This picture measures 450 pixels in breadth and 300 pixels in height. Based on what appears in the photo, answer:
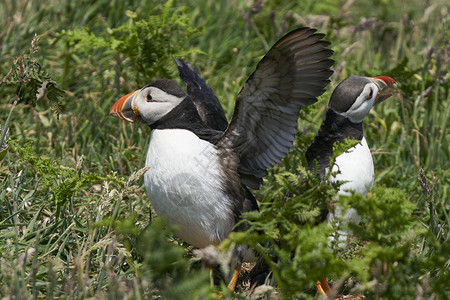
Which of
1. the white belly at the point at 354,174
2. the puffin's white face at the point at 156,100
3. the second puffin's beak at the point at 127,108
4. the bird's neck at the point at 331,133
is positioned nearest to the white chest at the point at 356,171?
the white belly at the point at 354,174

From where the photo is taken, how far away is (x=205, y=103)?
448 cm

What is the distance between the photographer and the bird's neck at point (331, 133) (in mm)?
3871

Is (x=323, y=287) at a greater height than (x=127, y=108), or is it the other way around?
(x=127, y=108)

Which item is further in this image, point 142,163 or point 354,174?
point 142,163

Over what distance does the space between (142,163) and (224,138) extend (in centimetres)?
122

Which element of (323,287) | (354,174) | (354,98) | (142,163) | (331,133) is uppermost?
(354,98)

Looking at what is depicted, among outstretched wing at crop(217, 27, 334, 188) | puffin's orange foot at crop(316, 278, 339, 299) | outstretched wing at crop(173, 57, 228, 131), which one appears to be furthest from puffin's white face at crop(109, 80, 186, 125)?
puffin's orange foot at crop(316, 278, 339, 299)

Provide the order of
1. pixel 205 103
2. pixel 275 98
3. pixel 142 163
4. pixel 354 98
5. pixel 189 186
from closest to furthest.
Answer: pixel 189 186 < pixel 275 98 < pixel 354 98 < pixel 205 103 < pixel 142 163

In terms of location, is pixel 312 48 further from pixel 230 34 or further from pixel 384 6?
pixel 384 6

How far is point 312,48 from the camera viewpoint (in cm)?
337

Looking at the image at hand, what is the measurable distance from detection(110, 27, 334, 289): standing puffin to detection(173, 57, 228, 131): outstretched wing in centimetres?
62

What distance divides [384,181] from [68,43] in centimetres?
283

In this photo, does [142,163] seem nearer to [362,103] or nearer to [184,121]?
[184,121]

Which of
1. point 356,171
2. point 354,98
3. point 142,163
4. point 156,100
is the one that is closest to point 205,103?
point 142,163
